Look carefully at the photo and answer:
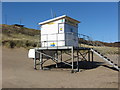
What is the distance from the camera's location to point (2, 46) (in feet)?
92.3

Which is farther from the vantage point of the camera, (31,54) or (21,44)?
(21,44)

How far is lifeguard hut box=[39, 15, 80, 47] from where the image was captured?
17.7 metres

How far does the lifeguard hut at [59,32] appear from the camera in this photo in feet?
58.1

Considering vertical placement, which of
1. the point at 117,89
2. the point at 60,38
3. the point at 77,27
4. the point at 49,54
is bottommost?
the point at 117,89

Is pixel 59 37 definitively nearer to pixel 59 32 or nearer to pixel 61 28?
pixel 59 32

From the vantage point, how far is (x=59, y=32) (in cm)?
1794

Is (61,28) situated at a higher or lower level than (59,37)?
higher

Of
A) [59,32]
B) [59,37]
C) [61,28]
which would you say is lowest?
[59,37]

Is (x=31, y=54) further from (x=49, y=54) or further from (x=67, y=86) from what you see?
(x=67, y=86)

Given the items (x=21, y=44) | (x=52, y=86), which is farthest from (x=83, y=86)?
(x=21, y=44)

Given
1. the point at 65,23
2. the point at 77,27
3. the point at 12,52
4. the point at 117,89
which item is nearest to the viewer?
the point at 117,89

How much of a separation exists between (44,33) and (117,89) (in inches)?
415

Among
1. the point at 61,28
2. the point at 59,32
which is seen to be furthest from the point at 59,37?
the point at 61,28

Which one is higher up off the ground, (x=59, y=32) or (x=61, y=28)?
(x=61, y=28)
